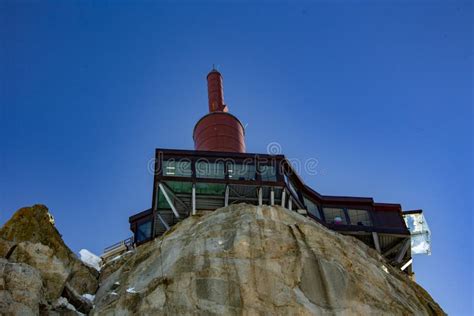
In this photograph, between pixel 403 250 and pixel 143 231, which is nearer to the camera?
pixel 403 250

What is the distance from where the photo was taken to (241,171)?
164ft

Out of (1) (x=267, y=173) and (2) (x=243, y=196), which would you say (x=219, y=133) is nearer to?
(1) (x=267, y=173)

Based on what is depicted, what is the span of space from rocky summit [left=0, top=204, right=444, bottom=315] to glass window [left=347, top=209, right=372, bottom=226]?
13.9m

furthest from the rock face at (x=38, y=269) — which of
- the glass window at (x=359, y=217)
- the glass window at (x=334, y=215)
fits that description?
the glass window at (x=359, y=217)

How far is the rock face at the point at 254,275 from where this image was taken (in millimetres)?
31109

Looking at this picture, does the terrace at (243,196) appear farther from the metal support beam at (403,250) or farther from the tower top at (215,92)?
the tower top at (215,92)

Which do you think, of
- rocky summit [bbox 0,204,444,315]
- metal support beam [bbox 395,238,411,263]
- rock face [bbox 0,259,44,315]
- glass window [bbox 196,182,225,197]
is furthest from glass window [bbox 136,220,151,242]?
metal support beam [bbox 395,238,411,263]

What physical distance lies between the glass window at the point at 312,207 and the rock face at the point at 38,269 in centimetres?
2037

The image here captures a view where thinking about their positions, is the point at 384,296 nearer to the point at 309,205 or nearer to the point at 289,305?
the point at 289,305

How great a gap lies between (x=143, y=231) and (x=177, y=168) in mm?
7368

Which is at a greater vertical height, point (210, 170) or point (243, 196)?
point (210, 170)

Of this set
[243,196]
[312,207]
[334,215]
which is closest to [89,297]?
[243,196]

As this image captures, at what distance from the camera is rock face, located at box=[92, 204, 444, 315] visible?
31109 millimetres

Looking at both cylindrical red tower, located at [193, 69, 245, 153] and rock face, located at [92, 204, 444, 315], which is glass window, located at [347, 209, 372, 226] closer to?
cylindrical red tower, located at [193, 69, 245, 153]
